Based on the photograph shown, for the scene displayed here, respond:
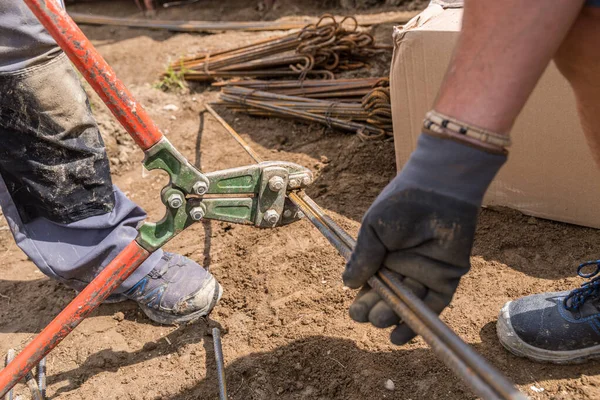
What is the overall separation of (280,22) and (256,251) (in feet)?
10.4

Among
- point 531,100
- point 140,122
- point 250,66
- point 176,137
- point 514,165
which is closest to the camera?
point 140,122

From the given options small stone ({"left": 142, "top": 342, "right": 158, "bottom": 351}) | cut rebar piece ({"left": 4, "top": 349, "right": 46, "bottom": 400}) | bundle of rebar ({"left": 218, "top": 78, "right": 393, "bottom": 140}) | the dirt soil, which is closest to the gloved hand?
the dirt soil

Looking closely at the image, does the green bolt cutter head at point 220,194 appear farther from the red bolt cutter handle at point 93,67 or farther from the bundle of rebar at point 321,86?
the bundle of rebar at point 321,86

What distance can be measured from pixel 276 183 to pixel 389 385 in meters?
0.78

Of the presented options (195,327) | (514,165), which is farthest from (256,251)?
(514,165)

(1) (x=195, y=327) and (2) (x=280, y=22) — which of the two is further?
(2) (x=280, y=22)

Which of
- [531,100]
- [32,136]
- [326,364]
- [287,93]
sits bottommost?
[326,364]

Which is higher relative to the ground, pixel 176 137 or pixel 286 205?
pixel 286 205

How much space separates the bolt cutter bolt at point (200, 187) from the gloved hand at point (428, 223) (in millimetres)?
725

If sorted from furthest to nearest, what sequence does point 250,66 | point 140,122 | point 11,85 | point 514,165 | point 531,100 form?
1. point 250,66
2. point 514,165
3. point 531,100
4. point 11,85
5. point 140,122

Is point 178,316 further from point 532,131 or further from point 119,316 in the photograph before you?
point 532,131

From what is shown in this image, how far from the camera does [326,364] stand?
6.70ft

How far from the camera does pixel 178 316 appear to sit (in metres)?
2.30

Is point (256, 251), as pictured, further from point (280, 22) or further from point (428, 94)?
point (280, 22)
